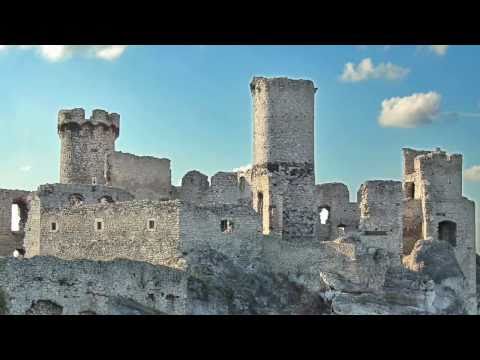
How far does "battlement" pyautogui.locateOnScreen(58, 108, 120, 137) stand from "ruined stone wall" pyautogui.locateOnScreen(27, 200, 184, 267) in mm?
8827

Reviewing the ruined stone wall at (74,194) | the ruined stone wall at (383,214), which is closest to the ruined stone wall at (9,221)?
the ruined stone wall at (74,194)

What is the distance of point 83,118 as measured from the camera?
39.4m

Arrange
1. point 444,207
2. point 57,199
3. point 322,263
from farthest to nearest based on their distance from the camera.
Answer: point 444,207, point 57,199, point 322,263

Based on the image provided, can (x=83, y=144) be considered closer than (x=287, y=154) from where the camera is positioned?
No

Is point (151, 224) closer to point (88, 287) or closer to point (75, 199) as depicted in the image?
point (88, 287)

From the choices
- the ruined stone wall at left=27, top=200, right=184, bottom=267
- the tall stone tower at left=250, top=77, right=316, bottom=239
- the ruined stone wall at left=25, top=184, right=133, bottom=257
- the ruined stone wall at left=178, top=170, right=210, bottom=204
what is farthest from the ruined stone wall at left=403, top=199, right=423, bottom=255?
the ruined stone wall at left=27, top=200, right=184, bottom=267

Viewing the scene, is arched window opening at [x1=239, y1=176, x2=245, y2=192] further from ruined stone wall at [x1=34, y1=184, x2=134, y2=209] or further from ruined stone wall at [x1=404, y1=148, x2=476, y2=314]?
ruined stone wall at [x1=404, y1=148, x2=476, y2=314]

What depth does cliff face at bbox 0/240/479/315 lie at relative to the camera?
900 inches

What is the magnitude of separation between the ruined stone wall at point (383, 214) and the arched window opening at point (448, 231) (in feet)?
14.7

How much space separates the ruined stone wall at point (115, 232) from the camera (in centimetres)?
2783

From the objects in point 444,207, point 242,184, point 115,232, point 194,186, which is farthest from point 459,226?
point 115,232

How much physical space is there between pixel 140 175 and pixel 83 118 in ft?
12.9
